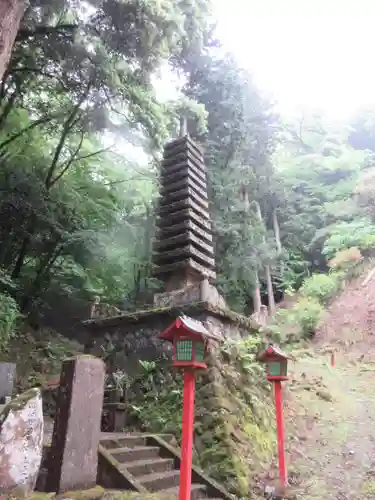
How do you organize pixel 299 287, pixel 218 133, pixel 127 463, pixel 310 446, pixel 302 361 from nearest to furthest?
pixel 127 463 < pixel 310 446 < pixel 302 361 < pixel 218 133 < pixel 299 287

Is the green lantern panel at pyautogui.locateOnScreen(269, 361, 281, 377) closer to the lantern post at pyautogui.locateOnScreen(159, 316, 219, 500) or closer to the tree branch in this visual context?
the lantern post at pyautogui.locateOnScreen(159, 316, 219, 500)

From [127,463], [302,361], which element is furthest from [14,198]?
[302,361]

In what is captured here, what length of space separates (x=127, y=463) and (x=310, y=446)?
348 cm

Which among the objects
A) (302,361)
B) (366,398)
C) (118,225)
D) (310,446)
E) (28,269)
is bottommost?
(310,446)

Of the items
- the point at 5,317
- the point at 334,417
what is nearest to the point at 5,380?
the point at 5,317

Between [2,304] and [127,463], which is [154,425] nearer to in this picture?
[127,463]

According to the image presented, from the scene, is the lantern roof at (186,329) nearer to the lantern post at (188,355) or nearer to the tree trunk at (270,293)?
the lantern post at (188,355)

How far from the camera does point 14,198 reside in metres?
8.96

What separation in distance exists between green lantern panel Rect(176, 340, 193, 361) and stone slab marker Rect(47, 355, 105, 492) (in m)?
0.87

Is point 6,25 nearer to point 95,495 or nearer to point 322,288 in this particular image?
point 95,495

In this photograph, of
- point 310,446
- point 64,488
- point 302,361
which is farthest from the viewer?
point 302,361

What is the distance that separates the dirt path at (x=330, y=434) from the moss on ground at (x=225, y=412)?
582 mm

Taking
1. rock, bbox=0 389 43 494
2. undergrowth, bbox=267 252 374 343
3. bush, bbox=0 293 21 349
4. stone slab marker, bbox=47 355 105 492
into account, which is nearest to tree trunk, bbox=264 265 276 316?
undergrowth, bbox=267 252 374 343

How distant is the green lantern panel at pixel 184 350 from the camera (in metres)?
3.85
